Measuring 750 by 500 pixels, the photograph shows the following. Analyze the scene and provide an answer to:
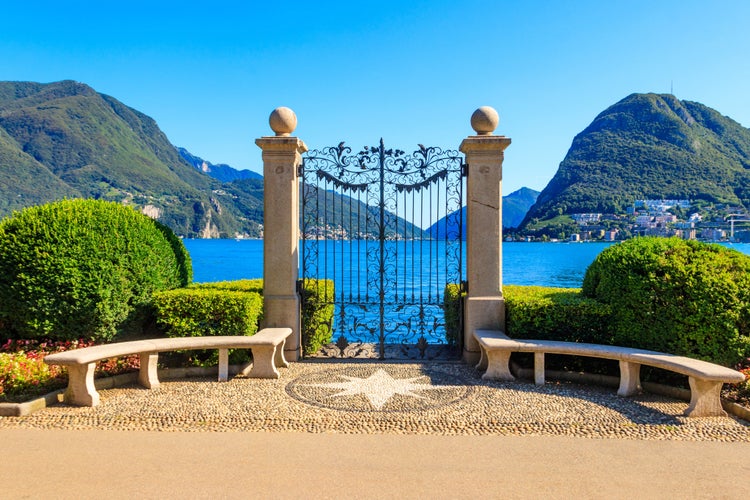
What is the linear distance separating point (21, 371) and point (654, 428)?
7.33 metres

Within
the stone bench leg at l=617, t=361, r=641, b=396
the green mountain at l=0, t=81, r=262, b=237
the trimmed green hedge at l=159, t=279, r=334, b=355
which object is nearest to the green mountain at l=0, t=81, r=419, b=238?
the green mountain at l=0, t=81, r=262, b=237

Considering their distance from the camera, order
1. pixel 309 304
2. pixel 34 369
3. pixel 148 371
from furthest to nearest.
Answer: pixel 309 304 → pixel 148 371 → pixel 34 369

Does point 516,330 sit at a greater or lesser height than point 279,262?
lesser

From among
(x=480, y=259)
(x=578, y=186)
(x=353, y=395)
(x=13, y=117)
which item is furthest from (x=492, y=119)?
(x=13, y=117)

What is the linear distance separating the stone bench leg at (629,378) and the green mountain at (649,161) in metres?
105

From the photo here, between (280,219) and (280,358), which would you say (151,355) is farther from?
(280,219)

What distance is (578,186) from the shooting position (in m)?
113

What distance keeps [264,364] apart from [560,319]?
175 inches

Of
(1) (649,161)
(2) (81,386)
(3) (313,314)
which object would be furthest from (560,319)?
(1) (649,161)

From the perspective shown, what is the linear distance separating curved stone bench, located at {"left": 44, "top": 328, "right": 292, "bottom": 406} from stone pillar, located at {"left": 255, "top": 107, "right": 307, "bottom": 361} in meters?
0.39

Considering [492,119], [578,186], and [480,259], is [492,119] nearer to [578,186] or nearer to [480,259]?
[480,259]

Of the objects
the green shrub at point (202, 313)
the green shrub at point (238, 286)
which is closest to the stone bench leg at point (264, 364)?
the green shrub at point (202, 313)

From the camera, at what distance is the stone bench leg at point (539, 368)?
656 centimetres

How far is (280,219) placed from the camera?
7.86 meters
